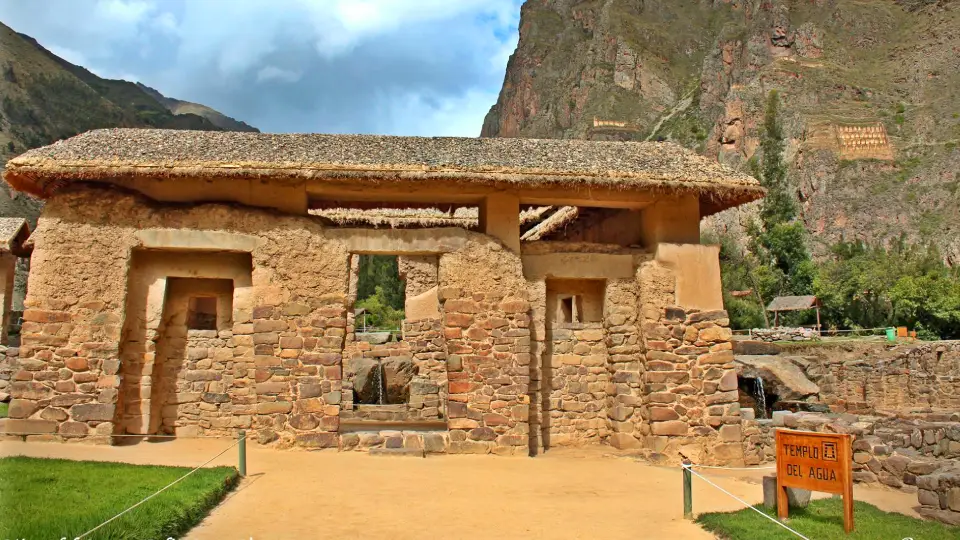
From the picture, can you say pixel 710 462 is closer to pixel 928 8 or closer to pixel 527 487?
pixel 527 487

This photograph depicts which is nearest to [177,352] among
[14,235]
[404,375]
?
[14,235]

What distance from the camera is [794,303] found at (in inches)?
1700

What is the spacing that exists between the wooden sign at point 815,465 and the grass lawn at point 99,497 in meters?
5.83

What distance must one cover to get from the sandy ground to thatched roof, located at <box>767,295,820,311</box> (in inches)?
1305

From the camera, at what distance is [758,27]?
322 feet

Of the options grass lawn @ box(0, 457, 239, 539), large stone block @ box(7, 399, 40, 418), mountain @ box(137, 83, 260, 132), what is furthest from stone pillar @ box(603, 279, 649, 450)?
mountain @ box(137, 83, 260, 132)

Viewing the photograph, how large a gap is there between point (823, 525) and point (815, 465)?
0.63 m

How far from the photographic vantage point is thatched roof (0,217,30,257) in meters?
16.9

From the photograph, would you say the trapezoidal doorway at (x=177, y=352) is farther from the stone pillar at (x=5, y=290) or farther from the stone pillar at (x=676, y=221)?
the stone pillar at (x=5, y=290)

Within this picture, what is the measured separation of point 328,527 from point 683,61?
12849 centimetres

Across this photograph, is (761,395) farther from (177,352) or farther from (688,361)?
(177,352)

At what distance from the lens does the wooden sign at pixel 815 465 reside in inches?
283

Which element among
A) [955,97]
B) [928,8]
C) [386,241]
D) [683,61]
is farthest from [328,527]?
[683,61]

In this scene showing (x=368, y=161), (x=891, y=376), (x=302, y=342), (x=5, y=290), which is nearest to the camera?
(x=302, y=342)
